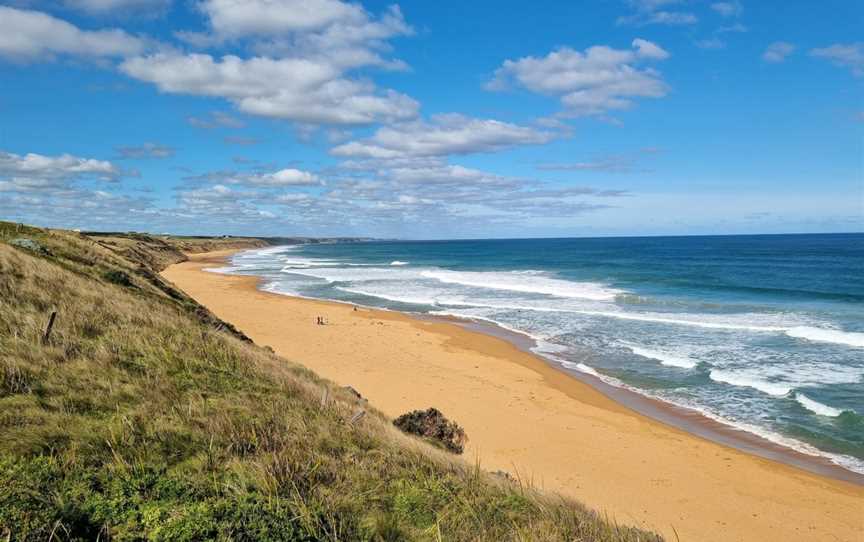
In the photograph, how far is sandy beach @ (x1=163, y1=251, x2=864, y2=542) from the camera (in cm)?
905

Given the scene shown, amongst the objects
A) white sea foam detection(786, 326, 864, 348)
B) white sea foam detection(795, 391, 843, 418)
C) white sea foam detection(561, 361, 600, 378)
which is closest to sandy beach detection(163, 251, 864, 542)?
white sea foam detection(561, 361, 600, 378)

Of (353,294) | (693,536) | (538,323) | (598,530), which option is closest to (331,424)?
(598,530)

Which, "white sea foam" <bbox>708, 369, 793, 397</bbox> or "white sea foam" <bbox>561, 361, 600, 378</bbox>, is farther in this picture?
"white sea foam" <bbox>561, 361, 600, 378</bbox>

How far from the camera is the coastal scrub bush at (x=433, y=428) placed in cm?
998

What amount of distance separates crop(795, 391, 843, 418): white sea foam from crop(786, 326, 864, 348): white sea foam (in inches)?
371

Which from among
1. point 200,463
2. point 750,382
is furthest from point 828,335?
point 200,463

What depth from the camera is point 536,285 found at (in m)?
47.3

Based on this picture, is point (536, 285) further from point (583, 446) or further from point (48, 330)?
point (48, 330)

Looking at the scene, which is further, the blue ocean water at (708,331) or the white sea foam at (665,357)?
the white sea foam at (665,357)

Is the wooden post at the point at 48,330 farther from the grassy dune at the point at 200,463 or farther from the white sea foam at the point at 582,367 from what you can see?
the white sea foam at the point at 582,367

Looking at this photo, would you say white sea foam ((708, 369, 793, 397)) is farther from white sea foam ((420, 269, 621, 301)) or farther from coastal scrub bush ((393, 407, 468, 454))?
white sea foam ((420, 269, 621, 301))

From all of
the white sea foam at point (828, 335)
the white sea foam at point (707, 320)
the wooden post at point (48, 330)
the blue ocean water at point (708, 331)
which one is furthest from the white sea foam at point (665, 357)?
the wooden post at point (48, 330)

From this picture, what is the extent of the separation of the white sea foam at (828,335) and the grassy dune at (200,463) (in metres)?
22.5

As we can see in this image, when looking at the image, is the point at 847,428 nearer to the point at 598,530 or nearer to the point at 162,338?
the point at 598,530
